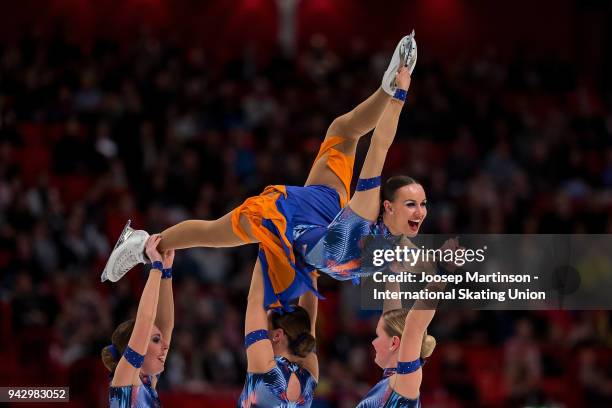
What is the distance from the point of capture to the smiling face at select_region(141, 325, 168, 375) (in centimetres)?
596

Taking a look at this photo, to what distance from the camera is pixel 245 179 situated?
41.8 feet

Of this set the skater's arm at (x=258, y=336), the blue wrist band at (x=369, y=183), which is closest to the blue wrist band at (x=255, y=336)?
the skater's arm at (x=258, y=336)

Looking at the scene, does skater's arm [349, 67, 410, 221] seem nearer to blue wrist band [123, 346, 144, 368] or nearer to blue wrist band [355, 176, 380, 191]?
blue wrist band [355, 176, 380, 191]

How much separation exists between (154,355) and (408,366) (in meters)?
1.47

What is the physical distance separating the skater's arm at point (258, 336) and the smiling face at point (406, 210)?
86 centimetres

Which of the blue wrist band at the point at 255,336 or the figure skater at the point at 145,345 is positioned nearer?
the figure skater at the point at 145,345

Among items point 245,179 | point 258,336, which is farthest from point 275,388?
point 245,179

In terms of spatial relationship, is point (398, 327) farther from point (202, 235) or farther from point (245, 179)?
point (245, 179)

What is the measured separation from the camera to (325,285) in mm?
11914

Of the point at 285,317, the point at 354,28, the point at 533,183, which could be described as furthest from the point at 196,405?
the point at 354,28

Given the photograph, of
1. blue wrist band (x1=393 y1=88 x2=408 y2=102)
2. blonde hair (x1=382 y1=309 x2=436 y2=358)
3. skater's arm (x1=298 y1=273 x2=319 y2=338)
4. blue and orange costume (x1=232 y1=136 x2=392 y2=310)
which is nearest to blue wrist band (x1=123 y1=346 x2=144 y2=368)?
blue and orange costume (x1=232 y1=136 x2=392 y2=310)

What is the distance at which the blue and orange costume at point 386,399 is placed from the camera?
5.52m

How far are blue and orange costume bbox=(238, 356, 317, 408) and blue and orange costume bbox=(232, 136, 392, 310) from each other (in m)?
0.40

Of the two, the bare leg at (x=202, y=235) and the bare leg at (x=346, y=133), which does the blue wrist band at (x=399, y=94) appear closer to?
the bare leg at (x=346, y=133)
